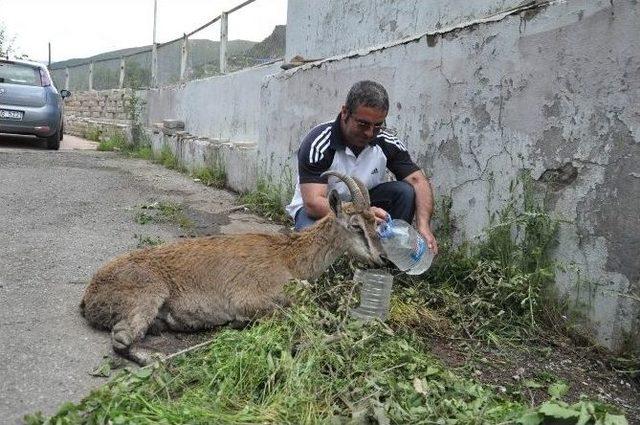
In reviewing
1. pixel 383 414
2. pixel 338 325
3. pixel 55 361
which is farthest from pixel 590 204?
pixel 55 361

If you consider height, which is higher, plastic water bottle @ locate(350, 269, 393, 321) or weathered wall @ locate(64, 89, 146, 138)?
weathered wall @ locate(64, 89, 146, 138)

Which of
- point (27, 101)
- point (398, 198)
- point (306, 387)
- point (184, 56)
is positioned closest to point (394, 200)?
point (398, 198)

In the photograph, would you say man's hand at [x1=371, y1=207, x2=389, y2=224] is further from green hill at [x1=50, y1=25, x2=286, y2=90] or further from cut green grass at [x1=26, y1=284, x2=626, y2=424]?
green hill at [x1=50, y1=25, x2=286, y2=90]

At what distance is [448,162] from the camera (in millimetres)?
5219

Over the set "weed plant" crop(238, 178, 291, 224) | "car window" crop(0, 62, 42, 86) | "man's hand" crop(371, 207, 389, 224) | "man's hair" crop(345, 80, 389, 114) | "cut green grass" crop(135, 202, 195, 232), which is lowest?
"cut green grass" crop(135, 202, 195, 232)

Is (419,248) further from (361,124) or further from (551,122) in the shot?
(551,122)

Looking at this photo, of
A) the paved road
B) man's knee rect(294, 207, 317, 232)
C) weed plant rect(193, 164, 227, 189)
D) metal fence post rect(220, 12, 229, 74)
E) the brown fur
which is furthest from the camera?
metal fence post rect(220, 12, 229, 74)

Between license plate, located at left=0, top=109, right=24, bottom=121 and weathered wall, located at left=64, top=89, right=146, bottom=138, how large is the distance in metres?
3.46

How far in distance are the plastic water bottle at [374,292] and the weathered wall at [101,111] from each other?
13735mm

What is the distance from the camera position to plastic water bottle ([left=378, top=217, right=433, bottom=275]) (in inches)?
181

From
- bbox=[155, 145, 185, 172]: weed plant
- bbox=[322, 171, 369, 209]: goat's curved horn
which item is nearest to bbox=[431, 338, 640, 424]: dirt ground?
bbox=[322, 171, 369, 209]: goat's curved horn

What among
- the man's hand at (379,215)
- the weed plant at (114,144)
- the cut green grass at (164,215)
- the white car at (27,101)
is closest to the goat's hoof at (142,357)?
the man's hand at (379,215)

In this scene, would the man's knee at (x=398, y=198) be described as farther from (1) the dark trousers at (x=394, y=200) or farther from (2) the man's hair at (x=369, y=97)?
(2) the man's hair at (x=369, y=97)

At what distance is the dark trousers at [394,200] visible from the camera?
4914 mm
